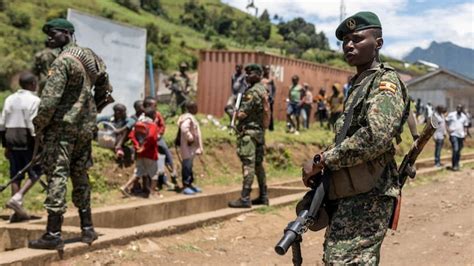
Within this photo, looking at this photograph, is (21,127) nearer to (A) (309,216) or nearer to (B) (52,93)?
Answer: (B) (52,93)

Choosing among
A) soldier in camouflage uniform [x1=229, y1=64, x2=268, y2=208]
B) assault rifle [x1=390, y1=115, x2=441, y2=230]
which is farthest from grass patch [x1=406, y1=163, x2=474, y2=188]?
assault rifle [x1=390, y1=115, x2=441, y2=230]

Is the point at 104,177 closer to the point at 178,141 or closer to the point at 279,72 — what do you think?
the point at 178,141

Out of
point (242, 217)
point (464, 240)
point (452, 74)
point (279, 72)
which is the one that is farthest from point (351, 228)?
point (452, 74)

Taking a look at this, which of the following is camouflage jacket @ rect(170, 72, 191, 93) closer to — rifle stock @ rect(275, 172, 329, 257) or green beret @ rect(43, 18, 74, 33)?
green beret @ rect(43, 18, 74, 33)

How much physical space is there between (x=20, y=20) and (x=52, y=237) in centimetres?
3713

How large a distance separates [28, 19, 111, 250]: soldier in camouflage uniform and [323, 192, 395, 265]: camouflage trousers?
2.81 metres

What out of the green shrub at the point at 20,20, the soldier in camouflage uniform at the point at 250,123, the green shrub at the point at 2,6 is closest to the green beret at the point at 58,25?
the soldier in camouflage uniform at the point at 250,123

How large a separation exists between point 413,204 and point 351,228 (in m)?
6.83

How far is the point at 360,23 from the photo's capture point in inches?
124

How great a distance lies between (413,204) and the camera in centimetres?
951

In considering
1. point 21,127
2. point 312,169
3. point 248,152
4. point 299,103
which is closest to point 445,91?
point 299,103

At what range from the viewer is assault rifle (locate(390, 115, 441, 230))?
3.19 metres

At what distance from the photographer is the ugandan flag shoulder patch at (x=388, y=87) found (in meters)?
3.03

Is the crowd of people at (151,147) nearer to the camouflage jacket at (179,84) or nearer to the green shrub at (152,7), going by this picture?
the camouflage jacket at (179,84)
